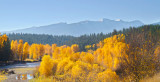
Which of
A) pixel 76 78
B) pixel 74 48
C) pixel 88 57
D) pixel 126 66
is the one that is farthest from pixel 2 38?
pixel 74 48

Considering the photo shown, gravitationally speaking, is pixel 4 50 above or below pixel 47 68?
above

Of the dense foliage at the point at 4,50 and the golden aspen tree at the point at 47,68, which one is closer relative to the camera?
the golden aspen tree at the point at 47,68

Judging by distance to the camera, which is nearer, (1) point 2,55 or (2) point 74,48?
(1) point 2,55

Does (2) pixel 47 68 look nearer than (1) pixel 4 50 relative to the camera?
Yes

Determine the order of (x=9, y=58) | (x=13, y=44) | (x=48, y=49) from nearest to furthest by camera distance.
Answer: (x=9, y=58), (x=13, y=44), (x=48, y=49)

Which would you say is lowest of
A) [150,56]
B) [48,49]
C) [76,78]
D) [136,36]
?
[48,49]

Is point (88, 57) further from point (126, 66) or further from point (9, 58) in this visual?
point (9, 58)

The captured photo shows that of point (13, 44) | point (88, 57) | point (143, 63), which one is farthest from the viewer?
point (13, 44)

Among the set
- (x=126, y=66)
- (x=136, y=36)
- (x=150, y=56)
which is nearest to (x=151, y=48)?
(x=150, y=56)

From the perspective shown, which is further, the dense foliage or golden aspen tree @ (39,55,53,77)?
the dense foliage

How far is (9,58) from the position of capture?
194 feet

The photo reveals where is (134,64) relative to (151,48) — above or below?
below

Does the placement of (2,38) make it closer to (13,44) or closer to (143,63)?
(13,44)

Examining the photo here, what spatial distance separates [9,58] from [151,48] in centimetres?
5887
